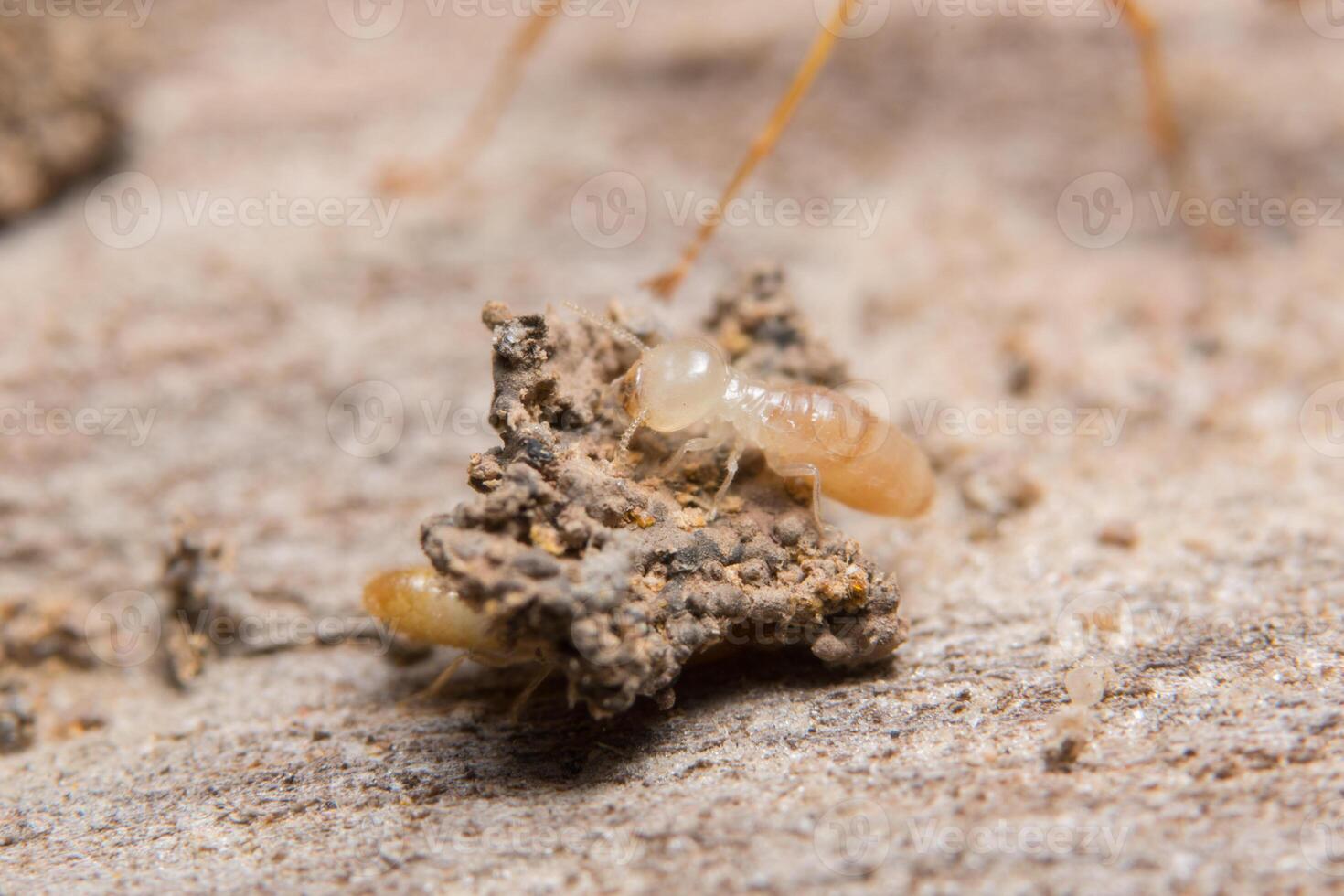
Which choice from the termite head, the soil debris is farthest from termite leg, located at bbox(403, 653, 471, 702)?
the soil debris

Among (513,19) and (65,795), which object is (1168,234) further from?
(65,795)

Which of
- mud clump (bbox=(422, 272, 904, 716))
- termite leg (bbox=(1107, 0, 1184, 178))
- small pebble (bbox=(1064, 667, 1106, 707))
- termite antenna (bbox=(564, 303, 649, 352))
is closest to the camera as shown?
mud clump (bbox=(422, 272, 904, 716))

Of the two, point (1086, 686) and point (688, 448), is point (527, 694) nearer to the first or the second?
point (688, 448)

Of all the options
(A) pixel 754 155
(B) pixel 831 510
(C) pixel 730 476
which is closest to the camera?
(C) pixel 730 476

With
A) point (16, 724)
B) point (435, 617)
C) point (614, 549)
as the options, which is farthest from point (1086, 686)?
point (16, 724)

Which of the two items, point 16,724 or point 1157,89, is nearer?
point 16,724

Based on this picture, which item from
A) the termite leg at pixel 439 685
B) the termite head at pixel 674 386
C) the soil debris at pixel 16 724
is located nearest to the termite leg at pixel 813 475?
the termite head at pixel 674 386

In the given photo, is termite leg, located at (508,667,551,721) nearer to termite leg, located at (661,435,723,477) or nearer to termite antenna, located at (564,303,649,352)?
Result: termite leg, located at (661,435,723,477)
